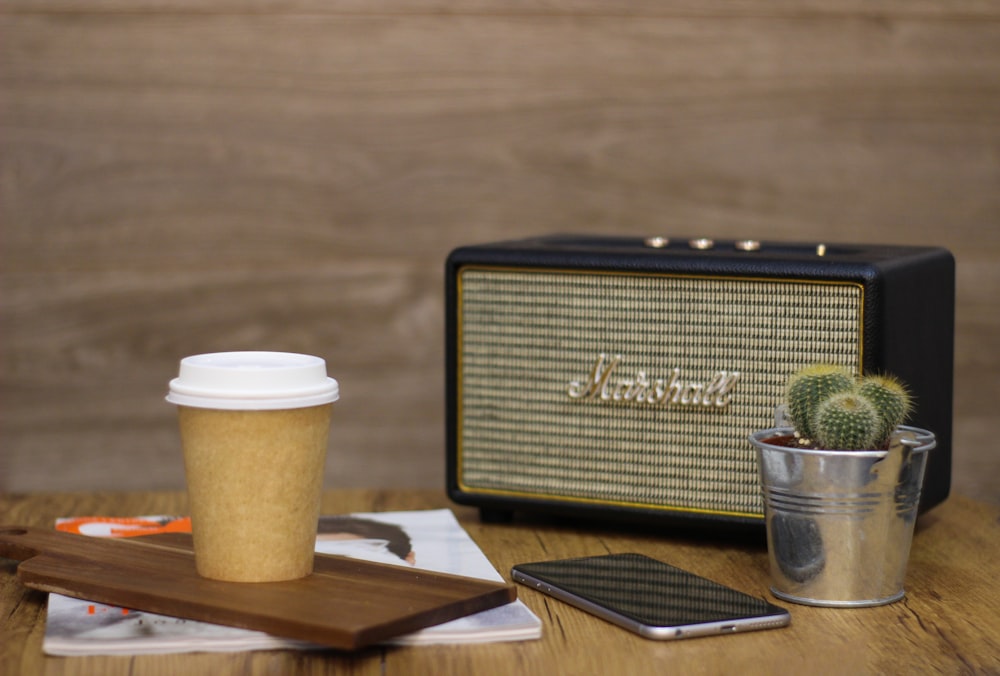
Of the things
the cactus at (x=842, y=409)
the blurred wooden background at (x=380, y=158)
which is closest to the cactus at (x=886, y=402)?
the cactus at (x=842, y=409)

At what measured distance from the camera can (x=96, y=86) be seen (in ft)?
4.46

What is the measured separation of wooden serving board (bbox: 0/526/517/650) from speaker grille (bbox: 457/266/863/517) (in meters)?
0.23

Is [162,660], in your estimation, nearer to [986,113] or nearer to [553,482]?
[553,482]

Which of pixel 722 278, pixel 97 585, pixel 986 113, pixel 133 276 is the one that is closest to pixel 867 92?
pixel 986 113

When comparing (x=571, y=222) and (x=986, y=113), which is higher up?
(x=986, y=113)

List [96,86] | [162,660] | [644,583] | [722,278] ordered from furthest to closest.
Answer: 1. [96,86]
2. [722,278]
3. [644,583]
4. [162,660]

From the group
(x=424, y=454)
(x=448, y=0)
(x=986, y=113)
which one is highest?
(x=448, y=0)

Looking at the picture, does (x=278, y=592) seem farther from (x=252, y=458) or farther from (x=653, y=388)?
(x=653, y=388)

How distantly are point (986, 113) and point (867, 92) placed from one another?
0.46 ft

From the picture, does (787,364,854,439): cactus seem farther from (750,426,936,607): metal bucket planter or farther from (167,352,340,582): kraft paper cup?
(167,352,340,582): kraft paper cup

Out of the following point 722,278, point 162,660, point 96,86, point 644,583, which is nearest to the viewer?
point 162,660

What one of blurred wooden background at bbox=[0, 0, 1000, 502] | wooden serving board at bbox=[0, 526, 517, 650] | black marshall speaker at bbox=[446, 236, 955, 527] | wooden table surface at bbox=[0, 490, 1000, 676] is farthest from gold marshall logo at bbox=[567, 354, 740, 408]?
blurred wooden background at bbox=[0, 0, 1000, 502]

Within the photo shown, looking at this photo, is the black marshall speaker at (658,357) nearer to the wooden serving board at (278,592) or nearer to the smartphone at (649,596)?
the smartphone at (649,596)

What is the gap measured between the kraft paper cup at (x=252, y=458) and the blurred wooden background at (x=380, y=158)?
0.69 meters
